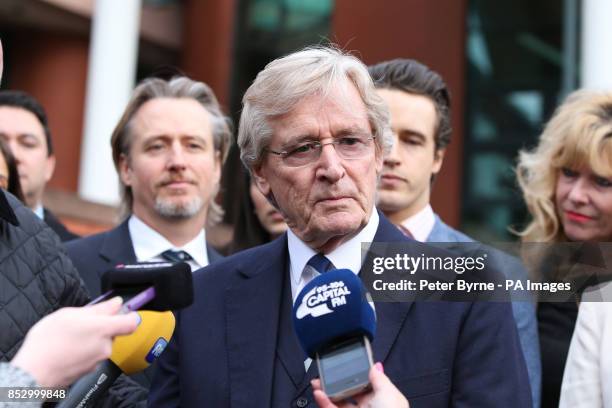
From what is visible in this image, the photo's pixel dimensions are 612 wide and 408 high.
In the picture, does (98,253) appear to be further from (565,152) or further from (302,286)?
(565,152)

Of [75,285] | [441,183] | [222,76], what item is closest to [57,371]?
[75,285]

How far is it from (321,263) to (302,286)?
0.28ft

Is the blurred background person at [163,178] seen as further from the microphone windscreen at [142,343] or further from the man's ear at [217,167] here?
the microphone windscreen at [142,343]

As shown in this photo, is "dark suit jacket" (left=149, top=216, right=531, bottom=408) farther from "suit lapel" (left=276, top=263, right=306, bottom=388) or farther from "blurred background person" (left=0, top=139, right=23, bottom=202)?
"blurred background person" (left=0, top=139, right=23, bottom=202)

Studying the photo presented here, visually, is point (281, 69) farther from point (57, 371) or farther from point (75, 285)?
point (57, 371)

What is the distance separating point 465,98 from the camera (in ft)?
51.1

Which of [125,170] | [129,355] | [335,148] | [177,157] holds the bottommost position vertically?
[129,355]

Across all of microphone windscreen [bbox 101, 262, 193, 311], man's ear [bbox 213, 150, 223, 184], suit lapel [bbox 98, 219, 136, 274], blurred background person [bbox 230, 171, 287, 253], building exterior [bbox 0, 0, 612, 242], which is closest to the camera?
microphone windscreen [bbox 101, 262, 193, 311]

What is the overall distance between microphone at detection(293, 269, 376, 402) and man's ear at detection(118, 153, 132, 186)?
2.57 meters

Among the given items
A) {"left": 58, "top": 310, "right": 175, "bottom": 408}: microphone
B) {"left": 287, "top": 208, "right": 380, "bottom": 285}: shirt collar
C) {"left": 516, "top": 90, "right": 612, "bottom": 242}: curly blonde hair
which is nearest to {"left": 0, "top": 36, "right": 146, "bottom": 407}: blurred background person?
{"left": 58, "top": 310, "right": 175, "bottom": 408}: microphone

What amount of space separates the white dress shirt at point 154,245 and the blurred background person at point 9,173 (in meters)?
0.51

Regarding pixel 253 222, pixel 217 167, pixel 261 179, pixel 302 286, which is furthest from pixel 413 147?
pixel 302 286

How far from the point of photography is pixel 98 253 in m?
4.11

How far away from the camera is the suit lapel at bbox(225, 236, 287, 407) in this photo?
8.47 ft
